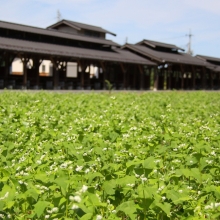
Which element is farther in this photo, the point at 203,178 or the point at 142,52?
the point at 142,52

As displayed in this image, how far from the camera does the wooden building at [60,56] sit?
22.9 metres

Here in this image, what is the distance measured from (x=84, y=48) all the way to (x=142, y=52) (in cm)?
799

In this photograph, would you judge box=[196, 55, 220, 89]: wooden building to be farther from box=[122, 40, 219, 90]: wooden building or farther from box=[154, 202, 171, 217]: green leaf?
box=[154, 202, 171, 217]: green leaf

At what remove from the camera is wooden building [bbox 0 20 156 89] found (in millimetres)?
22875

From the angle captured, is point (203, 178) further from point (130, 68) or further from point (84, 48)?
point (130, 68)

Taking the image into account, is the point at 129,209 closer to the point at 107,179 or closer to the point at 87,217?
the point at 87,217

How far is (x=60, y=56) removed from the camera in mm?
24359

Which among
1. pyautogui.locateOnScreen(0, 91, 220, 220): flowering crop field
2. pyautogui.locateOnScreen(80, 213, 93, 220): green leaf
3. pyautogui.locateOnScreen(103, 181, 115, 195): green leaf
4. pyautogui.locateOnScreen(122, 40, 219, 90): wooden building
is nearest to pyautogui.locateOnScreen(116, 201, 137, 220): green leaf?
pyautogui.locateOnScreen(0, 91, 220, 220): flowering crop field

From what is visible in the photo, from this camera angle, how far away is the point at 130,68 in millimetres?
35000

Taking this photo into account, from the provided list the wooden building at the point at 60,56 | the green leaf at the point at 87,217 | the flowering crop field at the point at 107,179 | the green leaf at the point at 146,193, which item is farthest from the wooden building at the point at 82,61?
the green leaf at the point at 87,217

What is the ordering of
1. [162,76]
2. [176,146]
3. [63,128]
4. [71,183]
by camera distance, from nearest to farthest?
[71,183], [176,146], [63,128], [162,76]

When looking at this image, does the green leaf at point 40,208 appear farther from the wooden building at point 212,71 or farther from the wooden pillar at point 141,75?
the wooden building at point 212,71

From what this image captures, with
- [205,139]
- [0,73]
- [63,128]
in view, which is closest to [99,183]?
[205,139]

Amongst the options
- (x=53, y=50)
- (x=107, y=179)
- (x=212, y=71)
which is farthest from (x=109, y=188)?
(x=212, y=71)
